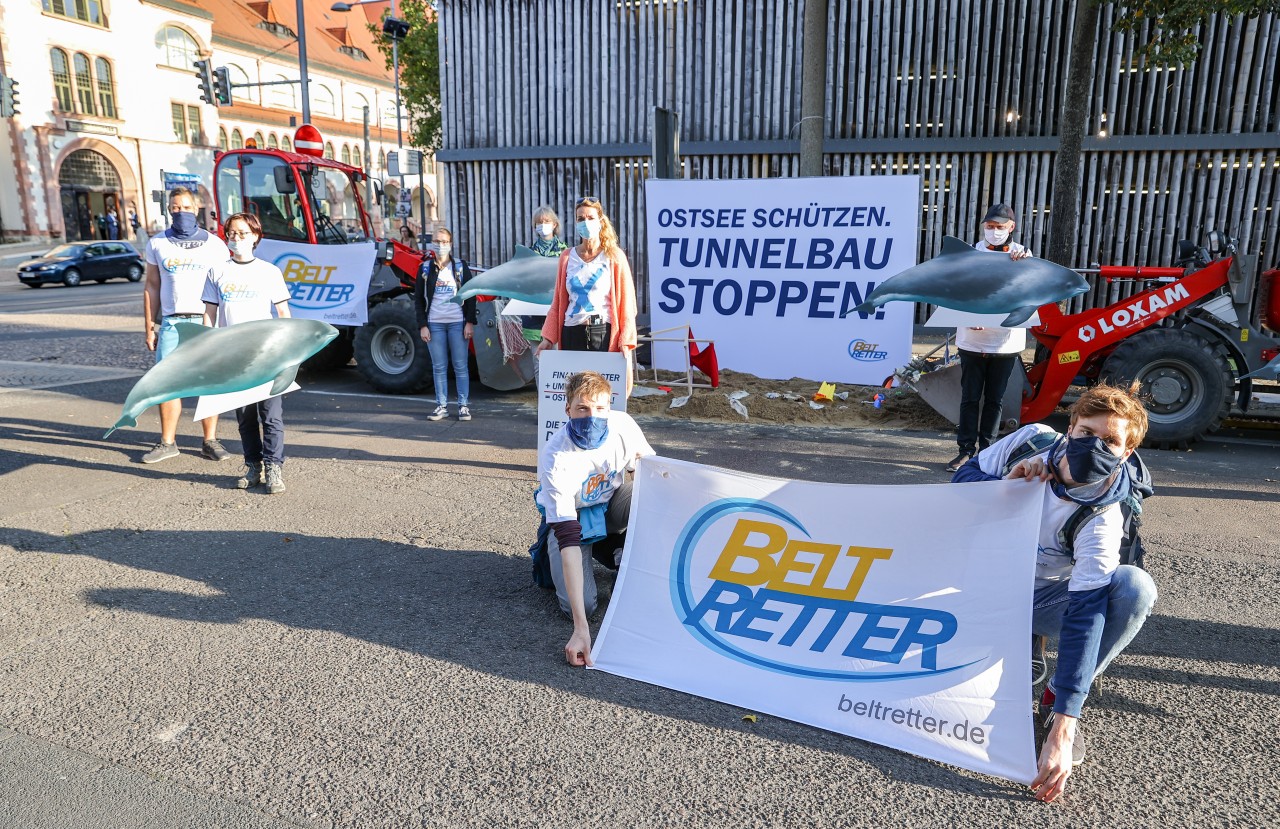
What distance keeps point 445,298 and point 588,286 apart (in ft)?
8.48

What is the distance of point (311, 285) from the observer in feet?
31.7

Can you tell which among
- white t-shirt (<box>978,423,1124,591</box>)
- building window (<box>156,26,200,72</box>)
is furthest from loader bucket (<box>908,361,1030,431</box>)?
building window (<box>156,26,200,72</box>)

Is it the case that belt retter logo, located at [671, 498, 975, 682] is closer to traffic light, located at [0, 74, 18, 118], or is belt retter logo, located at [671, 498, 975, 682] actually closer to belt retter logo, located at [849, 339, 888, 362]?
belt retter logo, located at [849, 339, 888, 362]

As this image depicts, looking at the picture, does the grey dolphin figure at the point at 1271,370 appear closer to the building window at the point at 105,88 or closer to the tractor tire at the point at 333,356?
the tractor tire at the point at 333,356

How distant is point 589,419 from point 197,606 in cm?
215

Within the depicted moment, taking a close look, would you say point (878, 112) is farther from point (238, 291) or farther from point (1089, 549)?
point (1089, 549)

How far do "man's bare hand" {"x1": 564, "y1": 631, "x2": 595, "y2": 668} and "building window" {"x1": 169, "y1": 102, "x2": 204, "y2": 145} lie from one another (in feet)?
167

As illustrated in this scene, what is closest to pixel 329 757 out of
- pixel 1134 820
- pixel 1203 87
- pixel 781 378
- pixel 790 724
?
pixel 790 724

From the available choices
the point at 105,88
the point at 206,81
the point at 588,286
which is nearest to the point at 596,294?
the point at 588,286

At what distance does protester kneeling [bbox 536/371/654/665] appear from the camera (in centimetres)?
362

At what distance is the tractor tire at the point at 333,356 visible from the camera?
413 inches

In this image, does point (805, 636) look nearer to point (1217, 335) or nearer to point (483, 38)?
point (1217, 335)

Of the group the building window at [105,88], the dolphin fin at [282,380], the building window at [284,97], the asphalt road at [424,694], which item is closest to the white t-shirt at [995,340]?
the asphalt road at [424,694]

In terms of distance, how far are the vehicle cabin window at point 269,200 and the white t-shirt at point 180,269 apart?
3.32 metres
